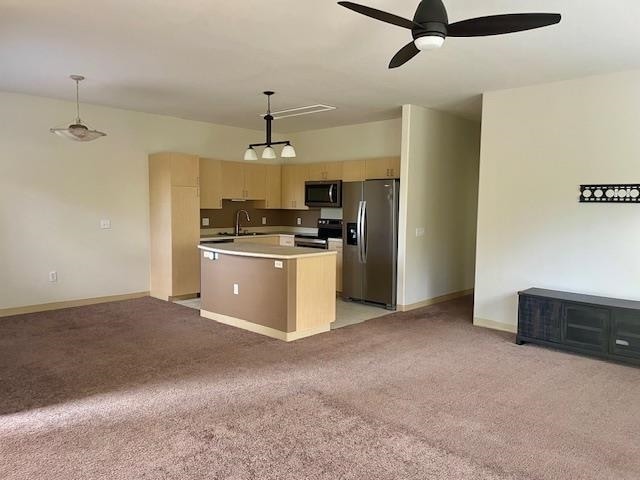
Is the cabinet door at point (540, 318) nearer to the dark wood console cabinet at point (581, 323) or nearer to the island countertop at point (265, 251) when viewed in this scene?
the dark wood console cabinet at point (581, 323)

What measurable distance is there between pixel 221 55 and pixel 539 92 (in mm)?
3356

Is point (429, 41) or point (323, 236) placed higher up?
point (429, 41)

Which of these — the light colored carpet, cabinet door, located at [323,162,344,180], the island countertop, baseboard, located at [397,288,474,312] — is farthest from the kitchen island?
cabinet door, located at [323,162,344,180]

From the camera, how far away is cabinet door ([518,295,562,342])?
4598 millimetres

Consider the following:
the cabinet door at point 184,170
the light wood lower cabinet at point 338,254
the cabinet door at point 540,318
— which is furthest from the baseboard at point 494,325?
the cabinet door at point 184,170

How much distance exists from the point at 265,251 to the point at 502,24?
134 inches

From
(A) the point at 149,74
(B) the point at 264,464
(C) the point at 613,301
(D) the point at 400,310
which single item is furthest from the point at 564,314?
(A) the point at 149,74

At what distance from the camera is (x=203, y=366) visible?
13.4ft

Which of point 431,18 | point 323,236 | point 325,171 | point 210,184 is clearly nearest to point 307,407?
point 431,18

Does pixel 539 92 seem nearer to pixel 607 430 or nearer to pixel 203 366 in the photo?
pixel 607 430

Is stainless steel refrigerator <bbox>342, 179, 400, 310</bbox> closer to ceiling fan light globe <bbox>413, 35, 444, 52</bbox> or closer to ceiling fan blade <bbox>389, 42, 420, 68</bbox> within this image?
ceiling fan blade <bbox>389, 42, 420, 68</bbox>

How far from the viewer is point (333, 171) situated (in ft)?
25.2

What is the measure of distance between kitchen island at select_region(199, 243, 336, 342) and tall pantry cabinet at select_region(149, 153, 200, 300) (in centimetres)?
127

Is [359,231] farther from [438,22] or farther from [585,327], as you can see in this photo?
[438,22]
